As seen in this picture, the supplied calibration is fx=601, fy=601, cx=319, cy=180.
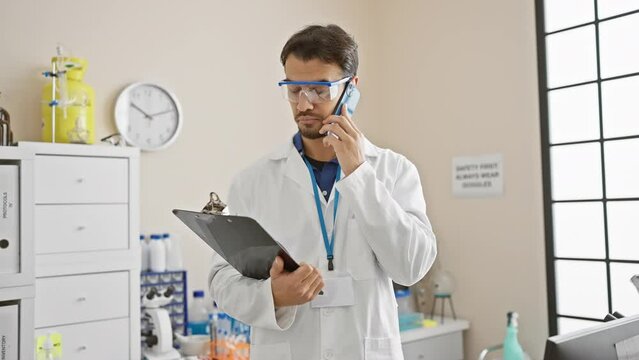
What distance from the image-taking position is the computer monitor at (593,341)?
95 centimetres

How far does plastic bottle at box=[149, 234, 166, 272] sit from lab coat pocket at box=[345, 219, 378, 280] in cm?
151

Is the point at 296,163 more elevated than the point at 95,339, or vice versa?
the point at 296,163

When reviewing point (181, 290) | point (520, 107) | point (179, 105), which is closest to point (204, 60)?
point (179, 105)

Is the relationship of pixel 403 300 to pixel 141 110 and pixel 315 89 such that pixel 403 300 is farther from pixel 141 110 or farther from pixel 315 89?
pixel 315 89

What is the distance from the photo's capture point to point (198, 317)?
10.1ft

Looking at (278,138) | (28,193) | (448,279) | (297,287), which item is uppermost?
(278,138)

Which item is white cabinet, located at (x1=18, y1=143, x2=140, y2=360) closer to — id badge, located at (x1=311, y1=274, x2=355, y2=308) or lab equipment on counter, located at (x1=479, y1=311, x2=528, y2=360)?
id badge, located at (x1=311, y1=274, x2=355, y2=308)

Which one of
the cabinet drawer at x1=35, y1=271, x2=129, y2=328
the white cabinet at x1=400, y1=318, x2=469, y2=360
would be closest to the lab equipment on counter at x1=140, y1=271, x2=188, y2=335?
the cabinet drawer at x1=35, y1=271, x2=129, y2=328

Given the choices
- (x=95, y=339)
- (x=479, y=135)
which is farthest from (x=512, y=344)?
(x=95, y=339)

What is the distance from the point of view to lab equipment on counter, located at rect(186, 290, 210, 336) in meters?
3.02

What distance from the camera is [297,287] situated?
1420 mm

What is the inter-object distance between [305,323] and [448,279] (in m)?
2.10

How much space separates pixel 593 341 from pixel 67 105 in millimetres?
2361

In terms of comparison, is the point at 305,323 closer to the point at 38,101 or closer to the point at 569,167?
the point at 38,101
